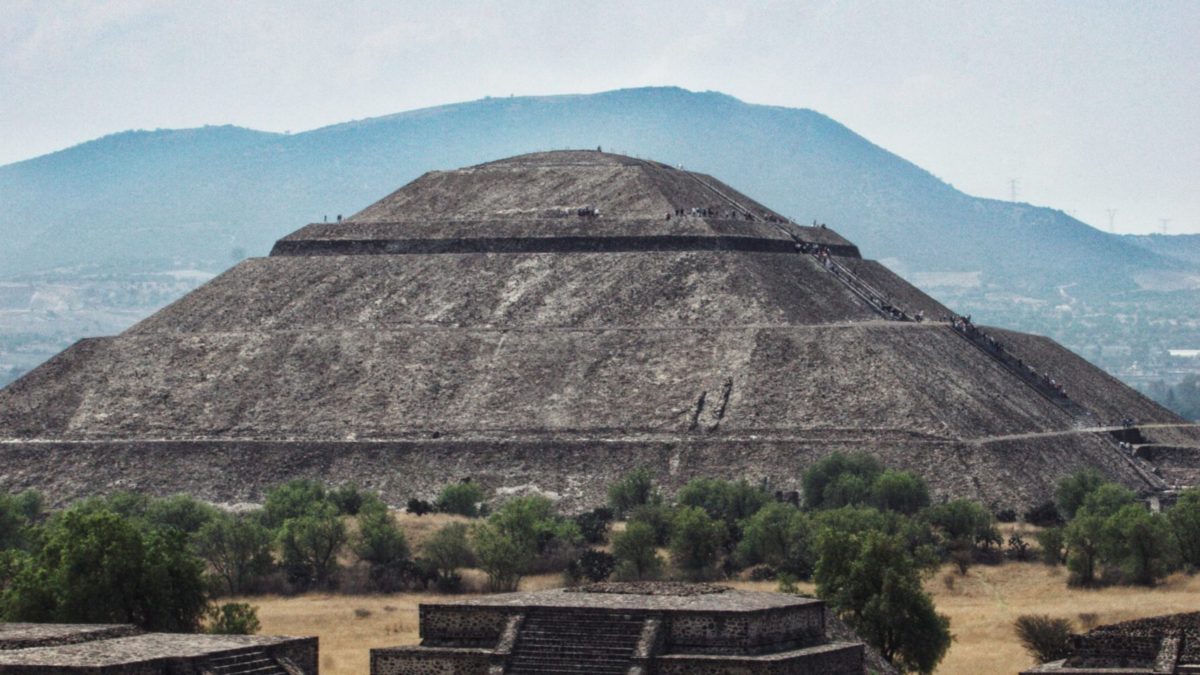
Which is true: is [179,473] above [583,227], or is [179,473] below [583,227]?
below

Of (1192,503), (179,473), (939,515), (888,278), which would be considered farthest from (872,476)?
(888,278)

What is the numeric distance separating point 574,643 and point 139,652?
9.72 m

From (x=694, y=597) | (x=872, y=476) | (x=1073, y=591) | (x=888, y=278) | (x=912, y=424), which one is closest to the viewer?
(x=694, y=597)

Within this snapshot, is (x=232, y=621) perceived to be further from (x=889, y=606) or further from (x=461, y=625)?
(x=889, y=606)

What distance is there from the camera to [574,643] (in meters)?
59.6

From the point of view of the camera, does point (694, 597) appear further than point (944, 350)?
No

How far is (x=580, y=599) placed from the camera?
61906 mm

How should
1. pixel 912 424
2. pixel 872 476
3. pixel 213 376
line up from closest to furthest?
pixel 872 476
pixel 912 424
pixel 213 376

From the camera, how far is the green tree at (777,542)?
96.1m

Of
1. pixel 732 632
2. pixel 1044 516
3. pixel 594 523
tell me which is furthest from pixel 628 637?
pixel 1044 516

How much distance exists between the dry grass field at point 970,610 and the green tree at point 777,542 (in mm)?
2704

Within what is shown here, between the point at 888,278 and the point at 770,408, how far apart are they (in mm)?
35407

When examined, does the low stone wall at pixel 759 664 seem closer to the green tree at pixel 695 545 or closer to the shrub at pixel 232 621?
the shrub at pixel 232 621

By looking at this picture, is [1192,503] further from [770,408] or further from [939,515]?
[770,408]
